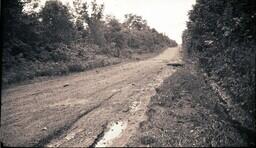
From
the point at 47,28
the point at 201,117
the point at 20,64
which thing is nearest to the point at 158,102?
the point at 201,117

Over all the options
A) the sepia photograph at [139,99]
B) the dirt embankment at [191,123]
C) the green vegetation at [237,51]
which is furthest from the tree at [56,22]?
the green vegetation at [237,51]

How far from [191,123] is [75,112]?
2962 mm

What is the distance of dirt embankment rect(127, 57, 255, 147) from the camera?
6.29 metres

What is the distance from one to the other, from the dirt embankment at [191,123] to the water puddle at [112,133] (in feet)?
1.37

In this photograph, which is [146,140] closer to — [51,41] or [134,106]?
[134,106]

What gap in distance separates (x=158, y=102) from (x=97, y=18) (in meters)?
21.8

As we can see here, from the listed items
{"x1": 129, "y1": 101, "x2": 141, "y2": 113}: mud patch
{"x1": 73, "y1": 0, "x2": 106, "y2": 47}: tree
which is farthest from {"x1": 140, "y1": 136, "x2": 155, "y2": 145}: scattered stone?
{"x1": 73, "y1": 0, "x2": 106, "y2": 47}: tree

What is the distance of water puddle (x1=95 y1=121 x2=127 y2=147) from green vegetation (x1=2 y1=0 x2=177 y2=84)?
202 inches

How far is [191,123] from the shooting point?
290 inches

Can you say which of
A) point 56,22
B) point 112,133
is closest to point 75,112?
point 112,133

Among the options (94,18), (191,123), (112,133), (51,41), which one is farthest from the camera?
(94,18)

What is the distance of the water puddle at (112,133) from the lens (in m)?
6.46

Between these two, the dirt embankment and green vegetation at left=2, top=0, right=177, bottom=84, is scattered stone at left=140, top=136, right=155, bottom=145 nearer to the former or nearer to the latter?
the dirt embankment

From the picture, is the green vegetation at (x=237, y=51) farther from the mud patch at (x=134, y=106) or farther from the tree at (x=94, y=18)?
the tree at (x=94, y=18)
